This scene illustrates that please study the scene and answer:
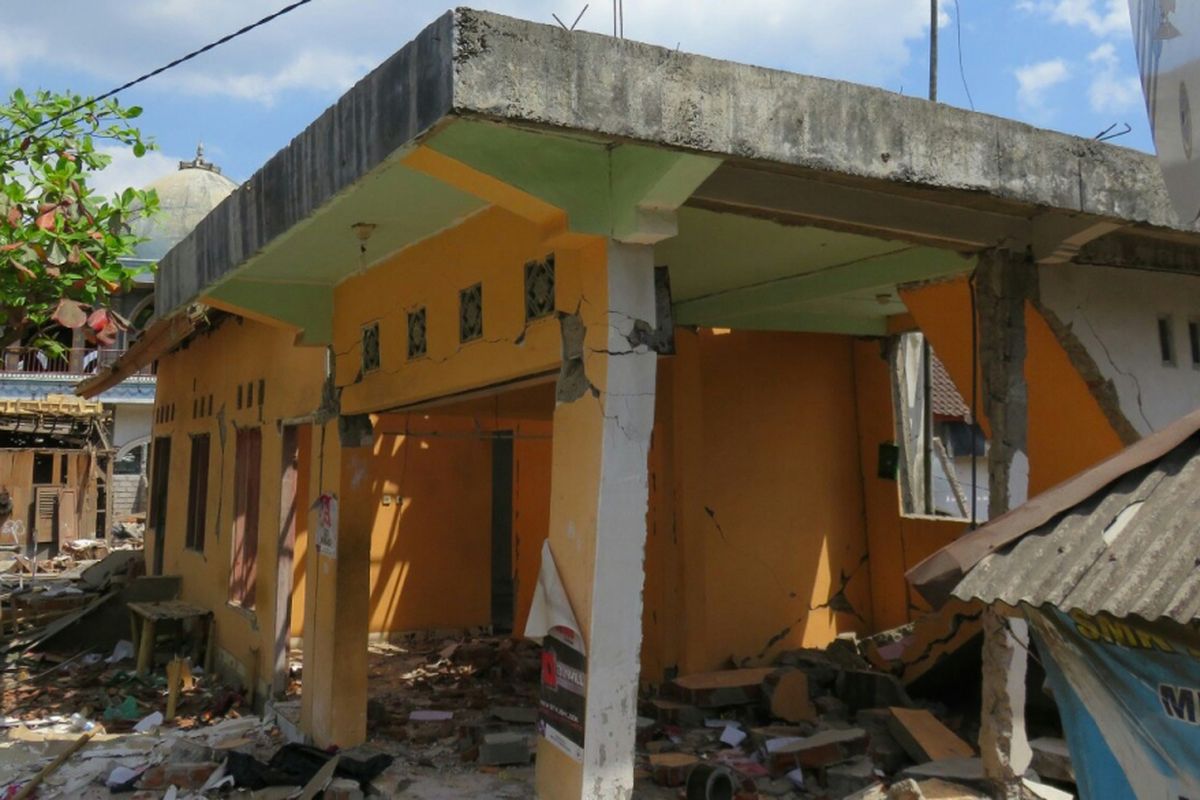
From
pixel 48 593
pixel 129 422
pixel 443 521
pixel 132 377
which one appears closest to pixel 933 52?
pixel 443 521

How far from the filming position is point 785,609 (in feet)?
29.2

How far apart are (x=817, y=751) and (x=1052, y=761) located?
137cm

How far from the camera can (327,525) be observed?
7.53 meters

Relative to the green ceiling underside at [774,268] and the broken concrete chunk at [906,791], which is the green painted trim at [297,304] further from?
the broken concrete chunk at [906,791]

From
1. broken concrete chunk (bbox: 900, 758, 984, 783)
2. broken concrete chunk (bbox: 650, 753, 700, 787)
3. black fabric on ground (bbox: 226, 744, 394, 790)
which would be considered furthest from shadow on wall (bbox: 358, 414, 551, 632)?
broken concrete chunk (bbox: 900, 758, 984, 783)

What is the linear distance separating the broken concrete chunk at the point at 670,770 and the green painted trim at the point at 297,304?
382cm

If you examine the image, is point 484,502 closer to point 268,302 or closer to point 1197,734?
point 268,302

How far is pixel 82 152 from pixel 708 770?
20.4ft

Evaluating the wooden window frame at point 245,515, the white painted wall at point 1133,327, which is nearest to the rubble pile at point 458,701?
the wooden window frame at point 245,515

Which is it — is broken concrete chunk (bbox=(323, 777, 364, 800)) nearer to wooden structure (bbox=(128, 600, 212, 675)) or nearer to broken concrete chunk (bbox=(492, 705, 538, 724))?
broken concrete chunk (bbox=(492, 705, 538, 724))

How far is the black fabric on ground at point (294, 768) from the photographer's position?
6.35 metres

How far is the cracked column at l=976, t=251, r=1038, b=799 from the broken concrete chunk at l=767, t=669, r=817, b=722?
1967 mm

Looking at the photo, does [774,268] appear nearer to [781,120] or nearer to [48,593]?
[781,120]

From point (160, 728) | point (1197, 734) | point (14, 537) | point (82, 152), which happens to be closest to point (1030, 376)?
point (1197, 734)
